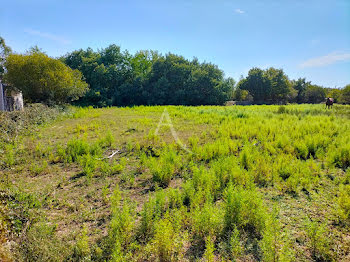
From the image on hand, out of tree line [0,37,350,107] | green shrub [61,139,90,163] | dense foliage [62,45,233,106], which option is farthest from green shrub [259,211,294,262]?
dense foliage [62,45,233,106]

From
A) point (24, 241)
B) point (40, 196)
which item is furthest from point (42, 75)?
point (24, 241)

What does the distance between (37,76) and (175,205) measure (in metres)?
17.0

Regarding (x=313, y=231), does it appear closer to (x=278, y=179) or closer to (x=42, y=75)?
(x=278, y=179)

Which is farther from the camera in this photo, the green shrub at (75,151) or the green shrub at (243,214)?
the green shrub at (75,151)

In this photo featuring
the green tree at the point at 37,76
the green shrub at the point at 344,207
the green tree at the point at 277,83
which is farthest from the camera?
the green tree at the point at 277,83

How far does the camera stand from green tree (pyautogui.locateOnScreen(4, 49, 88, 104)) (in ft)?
52.2

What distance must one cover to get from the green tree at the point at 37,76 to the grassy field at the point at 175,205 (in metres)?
11.4

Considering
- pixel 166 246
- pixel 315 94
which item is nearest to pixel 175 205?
pixel 166 246

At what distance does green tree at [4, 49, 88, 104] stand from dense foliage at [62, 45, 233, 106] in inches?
531

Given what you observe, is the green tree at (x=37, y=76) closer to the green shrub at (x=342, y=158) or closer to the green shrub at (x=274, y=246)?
the green shrub at (x=342, y=158)

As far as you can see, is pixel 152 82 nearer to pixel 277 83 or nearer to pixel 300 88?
pixel 277 83

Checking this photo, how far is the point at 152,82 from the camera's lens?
3331cm

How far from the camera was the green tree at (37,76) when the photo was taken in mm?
15914

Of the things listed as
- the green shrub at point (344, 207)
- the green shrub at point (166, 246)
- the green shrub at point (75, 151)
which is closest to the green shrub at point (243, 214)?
the green shrub at point (166, 246)
